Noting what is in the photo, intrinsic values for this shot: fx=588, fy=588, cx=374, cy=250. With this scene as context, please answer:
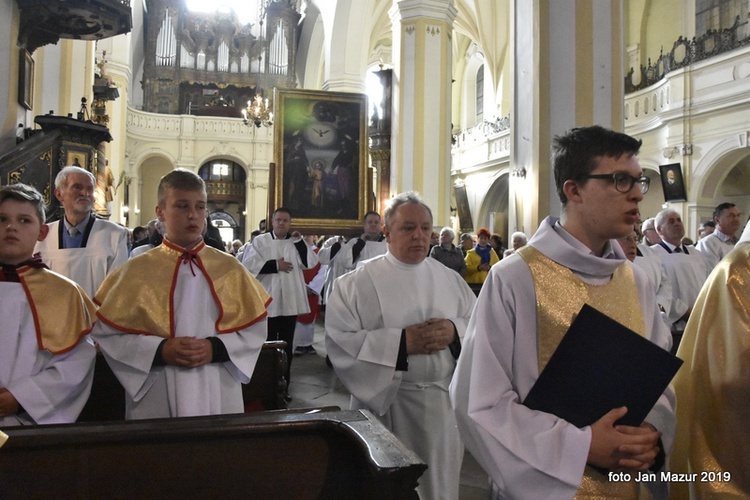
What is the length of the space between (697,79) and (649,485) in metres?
13.4

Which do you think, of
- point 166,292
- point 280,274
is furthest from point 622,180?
point 280,274

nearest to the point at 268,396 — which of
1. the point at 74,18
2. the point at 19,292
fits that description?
the point at 19,292

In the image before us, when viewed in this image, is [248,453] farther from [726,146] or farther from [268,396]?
[726,146]

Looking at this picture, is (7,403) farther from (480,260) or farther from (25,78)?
(480,260)

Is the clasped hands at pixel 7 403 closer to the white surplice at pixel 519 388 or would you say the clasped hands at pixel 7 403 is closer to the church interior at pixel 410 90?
the white surplice at pixel 519 388

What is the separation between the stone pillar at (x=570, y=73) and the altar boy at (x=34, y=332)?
4609 millimetres

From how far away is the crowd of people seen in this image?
5.26 ft

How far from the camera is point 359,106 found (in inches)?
392

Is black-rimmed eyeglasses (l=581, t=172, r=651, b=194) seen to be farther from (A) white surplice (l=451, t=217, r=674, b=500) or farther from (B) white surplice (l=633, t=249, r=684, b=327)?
(B) white surplice (l=633, t=249, r=684, b=327)

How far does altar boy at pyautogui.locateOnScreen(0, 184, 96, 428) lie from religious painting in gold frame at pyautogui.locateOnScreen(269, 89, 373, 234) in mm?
7404

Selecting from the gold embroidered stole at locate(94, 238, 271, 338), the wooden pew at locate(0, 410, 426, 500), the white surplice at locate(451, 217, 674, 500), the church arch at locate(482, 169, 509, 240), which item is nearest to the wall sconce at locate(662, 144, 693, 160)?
the church arch at locate(482, 169, 509, 240)

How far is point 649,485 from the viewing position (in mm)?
1710

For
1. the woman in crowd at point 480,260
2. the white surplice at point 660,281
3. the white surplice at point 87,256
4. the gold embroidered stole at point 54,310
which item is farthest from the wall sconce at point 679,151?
the gold embroidered stole at point 54,310

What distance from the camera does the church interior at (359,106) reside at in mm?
5754
